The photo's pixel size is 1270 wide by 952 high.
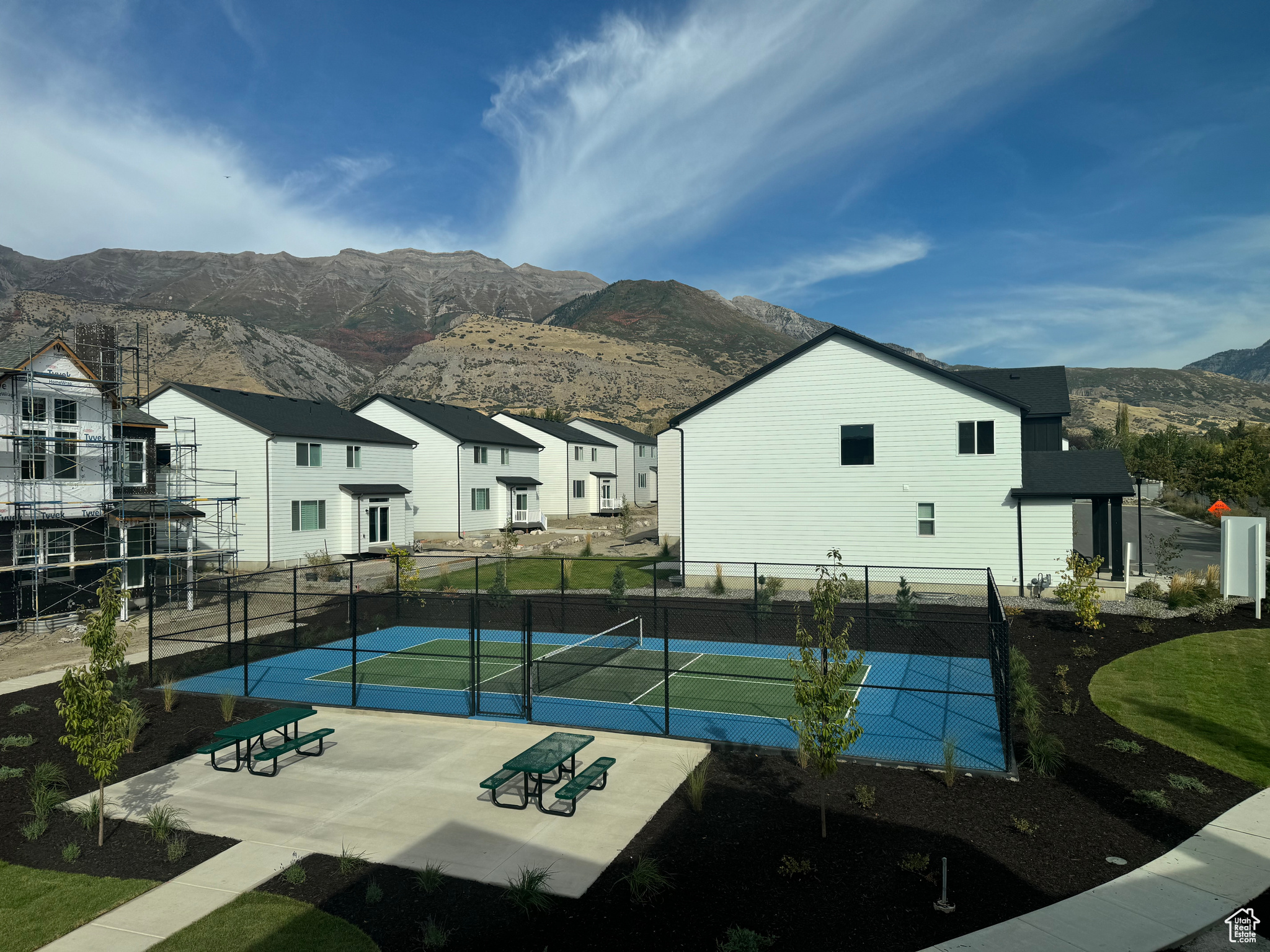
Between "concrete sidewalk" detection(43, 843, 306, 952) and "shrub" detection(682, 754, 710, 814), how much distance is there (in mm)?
4817

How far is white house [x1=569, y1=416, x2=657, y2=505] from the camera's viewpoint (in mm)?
68938

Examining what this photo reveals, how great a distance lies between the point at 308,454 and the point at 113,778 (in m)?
28.1

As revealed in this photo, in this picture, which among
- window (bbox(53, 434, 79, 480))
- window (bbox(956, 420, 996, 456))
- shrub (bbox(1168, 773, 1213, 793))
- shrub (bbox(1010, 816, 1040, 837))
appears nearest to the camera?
shrub (bbox(1010, 816, 1040, 837))

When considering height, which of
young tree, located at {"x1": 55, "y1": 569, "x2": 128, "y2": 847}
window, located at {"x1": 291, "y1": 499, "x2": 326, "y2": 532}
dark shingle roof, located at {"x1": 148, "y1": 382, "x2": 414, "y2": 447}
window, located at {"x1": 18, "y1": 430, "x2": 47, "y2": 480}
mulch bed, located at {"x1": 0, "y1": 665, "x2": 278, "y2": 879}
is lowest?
mulch bed, located at {"x1": 0, "y1": 665, "x2": 278, "y2": 879}

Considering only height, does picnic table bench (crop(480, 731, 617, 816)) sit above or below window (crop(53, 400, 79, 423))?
below

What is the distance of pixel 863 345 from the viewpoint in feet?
89.6

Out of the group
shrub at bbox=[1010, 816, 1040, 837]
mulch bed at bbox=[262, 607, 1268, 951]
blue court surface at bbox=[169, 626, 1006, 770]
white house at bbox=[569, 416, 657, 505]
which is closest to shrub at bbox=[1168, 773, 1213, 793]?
mulch bed at bbox=[262, 607, 1268, 951]

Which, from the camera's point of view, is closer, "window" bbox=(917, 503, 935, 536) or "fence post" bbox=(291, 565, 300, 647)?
"fence post" bbox=(291, 565, 300, 647)

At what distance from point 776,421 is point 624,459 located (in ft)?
141

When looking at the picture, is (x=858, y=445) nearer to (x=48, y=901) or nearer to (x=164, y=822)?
(x=164, y=822)

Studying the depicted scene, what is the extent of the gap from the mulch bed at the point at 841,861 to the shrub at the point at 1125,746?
0.14 metres

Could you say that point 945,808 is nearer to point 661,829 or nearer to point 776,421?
point 661,829

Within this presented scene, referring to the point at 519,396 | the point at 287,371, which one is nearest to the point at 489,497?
the point at 519,396

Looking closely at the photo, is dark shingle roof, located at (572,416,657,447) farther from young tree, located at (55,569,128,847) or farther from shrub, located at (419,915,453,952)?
shrub, located at (419,915,453,952)
